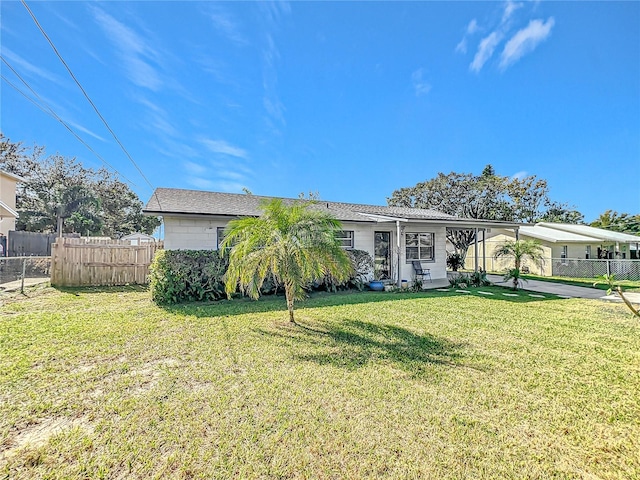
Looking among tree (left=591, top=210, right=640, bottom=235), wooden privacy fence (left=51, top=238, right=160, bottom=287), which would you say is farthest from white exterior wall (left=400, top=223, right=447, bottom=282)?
tree (left=591, top=210, right=640, bottom=235)

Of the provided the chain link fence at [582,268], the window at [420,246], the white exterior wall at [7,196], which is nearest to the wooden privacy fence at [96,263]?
the white exterior wall at [7,196]

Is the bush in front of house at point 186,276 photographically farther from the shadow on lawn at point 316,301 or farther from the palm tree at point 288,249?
the palm tree at point 288,249

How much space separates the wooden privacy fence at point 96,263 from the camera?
36.7 feet

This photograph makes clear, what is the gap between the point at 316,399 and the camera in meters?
3.38

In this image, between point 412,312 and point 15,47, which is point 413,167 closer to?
point 412,312

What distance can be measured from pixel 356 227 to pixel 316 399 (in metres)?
9.93

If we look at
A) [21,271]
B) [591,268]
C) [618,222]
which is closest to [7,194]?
[21,271]

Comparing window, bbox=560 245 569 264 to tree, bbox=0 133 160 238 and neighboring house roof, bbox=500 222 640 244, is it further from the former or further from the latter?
tree, bbox=0 133 160 238

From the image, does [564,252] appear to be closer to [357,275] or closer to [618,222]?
[357,275]

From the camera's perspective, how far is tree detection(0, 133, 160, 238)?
938 inches

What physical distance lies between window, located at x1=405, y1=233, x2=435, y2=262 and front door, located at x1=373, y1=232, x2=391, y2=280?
3.25ft

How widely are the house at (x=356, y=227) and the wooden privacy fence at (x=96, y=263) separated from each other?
2.83m

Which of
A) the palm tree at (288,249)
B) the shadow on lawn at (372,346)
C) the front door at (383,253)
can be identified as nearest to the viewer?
the shadow on lawn at (372,346)

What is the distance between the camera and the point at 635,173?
2353 centimetres
